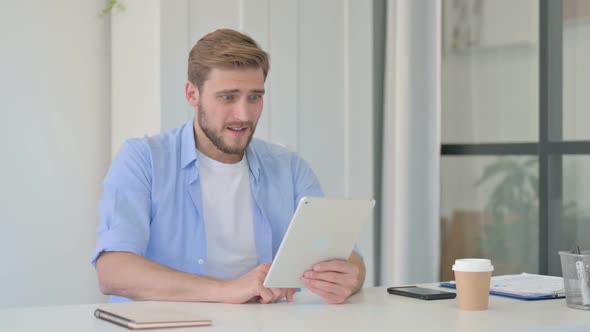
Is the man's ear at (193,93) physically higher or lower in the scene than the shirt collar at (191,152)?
higher

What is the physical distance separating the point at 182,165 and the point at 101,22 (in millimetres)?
1240

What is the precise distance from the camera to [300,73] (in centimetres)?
354

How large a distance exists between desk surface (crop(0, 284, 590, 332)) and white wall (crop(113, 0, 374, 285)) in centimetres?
135

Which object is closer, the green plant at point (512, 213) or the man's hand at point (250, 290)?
the man's hand at point (250, 290)

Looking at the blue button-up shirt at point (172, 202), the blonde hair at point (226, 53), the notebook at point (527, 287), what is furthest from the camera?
the blonde hair at point (226, 53)

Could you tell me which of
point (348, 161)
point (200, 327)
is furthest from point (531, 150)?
point (200, 327)

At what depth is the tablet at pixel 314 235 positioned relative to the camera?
6.46ft

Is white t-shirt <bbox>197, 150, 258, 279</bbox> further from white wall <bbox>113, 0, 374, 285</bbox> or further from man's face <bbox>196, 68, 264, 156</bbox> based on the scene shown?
white wall <bbox>113, 0, 374, 285</bbox>

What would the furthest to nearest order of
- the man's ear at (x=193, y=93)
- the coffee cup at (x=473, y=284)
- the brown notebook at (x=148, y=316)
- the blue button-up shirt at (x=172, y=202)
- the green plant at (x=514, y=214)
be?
the green plant at (x=514, y=214) < the man's ear at (x=193, y=93) < the blue button-up shirt at (x=172, y=202) < the coffee cup at (x=473, y=284) < the brown notebook at (x=148, y=316)

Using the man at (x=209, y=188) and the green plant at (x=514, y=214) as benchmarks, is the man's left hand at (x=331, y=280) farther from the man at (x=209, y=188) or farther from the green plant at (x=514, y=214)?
the green plant at (x=514, y=214)

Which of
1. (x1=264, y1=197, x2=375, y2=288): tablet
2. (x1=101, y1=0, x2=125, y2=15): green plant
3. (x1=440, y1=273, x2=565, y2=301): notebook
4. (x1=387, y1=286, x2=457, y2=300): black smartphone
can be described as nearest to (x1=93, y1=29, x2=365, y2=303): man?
(x1=387, y1=286, x2=457, y2=300): black smartphone

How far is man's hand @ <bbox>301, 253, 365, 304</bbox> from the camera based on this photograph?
206cm

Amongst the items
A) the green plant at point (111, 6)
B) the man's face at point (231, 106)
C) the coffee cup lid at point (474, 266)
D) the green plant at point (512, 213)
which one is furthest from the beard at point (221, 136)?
the green plant at point (512, 213)

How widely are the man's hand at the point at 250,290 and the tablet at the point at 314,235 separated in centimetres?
2
